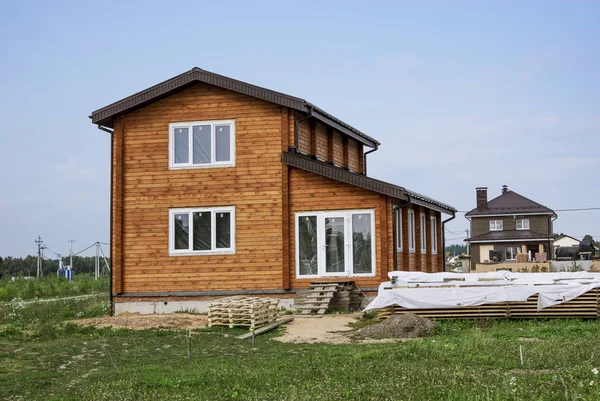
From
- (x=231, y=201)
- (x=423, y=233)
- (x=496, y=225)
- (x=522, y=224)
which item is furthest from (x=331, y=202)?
(x=522, y=224)

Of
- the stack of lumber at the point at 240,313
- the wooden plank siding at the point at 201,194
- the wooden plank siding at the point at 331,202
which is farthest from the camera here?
the wooden plank siding at the point at 201,194

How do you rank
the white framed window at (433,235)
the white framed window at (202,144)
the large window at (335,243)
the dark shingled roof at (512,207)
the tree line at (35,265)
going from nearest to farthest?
1. the large window at (335,243)
2. the white framed window at (202,144)
3. the white framed window at (433,235)
4. the dark shingled roof at (512,207)
5. the tree line at (35,265)

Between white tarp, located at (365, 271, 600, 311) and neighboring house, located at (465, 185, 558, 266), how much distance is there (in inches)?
2077

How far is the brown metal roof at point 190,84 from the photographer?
2450 cm

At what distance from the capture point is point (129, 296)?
2547 centimetres

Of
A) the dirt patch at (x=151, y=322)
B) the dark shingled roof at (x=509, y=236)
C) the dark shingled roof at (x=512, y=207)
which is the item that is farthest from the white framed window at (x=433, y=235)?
the dark shingled roof at (x=512, y=207)

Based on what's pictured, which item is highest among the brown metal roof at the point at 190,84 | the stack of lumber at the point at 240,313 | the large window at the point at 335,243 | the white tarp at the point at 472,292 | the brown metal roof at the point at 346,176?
the brown metal roof at the point at 190,84

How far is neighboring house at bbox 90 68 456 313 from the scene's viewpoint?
79.4ft

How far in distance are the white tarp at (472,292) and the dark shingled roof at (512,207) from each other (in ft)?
176

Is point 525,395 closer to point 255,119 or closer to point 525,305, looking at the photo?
point 525,305

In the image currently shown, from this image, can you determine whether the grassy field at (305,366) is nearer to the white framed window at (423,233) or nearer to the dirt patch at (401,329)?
the dirt patch at (401,329)

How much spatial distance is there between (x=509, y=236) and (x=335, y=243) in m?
51.1

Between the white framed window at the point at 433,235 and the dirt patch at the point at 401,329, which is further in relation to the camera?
the white framed window at the point at 433,235

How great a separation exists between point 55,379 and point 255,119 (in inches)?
518
